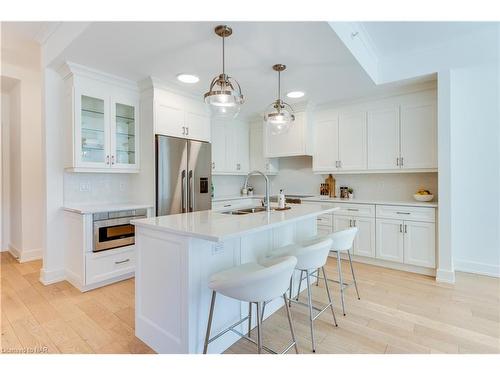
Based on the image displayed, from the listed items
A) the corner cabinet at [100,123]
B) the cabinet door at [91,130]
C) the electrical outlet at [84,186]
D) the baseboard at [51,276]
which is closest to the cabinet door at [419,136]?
the corner cabinet at [100,123]

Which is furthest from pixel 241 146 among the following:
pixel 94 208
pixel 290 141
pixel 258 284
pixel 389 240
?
pixel 258 284

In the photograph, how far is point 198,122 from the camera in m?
3.86

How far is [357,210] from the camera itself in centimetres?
373

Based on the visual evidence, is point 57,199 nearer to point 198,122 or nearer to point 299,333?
point 198,122

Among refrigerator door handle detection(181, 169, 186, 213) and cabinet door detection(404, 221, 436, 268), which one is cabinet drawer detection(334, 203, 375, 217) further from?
refrigerator door handle detection(181, 169, 186, 213)

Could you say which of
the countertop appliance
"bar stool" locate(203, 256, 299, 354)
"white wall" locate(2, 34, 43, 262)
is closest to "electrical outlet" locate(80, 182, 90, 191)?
the countertop appliance

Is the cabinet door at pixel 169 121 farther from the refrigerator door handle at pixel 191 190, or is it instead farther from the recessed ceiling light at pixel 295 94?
the recessed ceiling light at pixel 295 94

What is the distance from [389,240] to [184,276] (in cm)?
292

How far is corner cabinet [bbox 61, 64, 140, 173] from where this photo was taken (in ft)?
9.70

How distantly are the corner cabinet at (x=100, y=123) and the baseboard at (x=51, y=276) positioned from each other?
121 cm

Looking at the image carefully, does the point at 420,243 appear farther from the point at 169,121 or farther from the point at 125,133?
the point at 125,133

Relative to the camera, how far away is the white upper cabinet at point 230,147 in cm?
465

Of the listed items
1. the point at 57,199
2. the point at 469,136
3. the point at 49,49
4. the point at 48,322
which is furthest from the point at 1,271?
the point at 469,136
